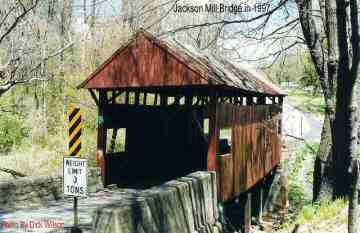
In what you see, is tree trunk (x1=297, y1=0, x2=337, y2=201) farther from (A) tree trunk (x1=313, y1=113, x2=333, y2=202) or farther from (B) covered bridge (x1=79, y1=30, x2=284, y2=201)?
(B) covered bridge (x1=79, y1=30, x2=284, y2=201)

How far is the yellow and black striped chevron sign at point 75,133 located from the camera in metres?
7.18

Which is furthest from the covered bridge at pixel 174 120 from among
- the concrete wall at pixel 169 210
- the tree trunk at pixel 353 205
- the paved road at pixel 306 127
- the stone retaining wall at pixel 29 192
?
the paved road at pixel 306 127

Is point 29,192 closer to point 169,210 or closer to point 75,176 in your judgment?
point 75,176

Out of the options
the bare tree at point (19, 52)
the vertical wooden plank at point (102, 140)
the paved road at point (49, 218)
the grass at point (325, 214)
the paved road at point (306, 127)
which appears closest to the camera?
the grass at point (325, 214)

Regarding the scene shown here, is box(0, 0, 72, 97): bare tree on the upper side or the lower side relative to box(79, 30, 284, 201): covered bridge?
upper

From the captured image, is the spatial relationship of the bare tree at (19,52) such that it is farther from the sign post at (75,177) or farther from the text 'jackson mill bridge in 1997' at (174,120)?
the sign post at (75,177)

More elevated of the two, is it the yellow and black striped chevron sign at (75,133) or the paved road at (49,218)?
the yellow and black striped chevron sign at (75,133)

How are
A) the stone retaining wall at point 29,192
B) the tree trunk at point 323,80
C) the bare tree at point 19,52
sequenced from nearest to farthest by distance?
the stone retaining wall at point 29,192 < the tree trunk at point 323,80 < the bare tree at point 19,52

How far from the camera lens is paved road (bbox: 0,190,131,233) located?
7.67 metres

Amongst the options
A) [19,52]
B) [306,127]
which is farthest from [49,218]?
[306,127]

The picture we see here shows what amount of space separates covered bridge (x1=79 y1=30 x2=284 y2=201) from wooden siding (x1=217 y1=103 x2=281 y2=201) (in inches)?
0.9

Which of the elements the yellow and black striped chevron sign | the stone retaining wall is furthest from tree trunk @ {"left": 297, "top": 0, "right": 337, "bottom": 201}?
the stone retaining wall

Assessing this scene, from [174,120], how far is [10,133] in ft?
36.5

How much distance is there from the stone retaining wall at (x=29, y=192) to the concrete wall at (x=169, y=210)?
117 inches
